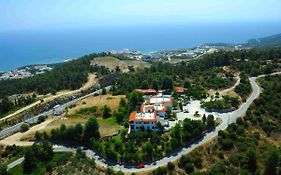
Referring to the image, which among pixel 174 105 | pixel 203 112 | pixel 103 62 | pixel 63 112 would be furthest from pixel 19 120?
pixel 103 62

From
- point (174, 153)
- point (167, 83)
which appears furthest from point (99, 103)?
point (174, 153)

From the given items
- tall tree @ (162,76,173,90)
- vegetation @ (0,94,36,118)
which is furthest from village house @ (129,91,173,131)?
vegetation @ (0,94,36,118)

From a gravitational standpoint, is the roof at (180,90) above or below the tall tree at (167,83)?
below

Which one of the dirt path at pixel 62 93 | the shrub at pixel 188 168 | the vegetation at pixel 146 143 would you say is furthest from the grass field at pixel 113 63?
the shrub at pixel 188 168

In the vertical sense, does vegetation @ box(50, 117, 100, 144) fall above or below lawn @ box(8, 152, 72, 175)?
above

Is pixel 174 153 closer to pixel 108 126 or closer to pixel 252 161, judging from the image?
pixel 252 161

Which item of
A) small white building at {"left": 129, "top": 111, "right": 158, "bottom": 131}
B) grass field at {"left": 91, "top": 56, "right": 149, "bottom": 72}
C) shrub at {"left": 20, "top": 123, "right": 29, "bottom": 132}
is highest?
small white building at {"left": 129, "top": 111, "right": 158, "bottom": 131}

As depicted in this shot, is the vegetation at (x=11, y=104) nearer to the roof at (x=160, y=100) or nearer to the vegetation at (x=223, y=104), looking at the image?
the roof at (x=160, y=100)

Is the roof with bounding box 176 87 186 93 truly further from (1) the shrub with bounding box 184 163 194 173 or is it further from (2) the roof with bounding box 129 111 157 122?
(1) the shrub with bounding box 184 163 194 173

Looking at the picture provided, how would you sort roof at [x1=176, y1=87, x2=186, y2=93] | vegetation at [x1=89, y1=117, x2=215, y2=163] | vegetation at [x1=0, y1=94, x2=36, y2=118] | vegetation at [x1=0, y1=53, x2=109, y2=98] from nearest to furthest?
1. vegetation at [x1=89, y1=117, x2=215, y2=163]
2. roof at [x1=176, y1=87, x2=186, y2=93]
3. vegetation at [x1=0, y1=94, x2=36, y2=118]
4. vegetation at [x1=0, y1=53, x2=109, y2=98]

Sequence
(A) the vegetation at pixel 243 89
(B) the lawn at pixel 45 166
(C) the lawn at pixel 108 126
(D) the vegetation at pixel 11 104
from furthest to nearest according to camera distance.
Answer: (D) the vegetation at pixel 11 104 → (A) the vegetation at pixel 243 89 → (C) the lawn at pixel 108 126 → (B) the lawn at pixel 45 166

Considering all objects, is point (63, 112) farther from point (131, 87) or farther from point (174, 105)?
point (174, 105)
